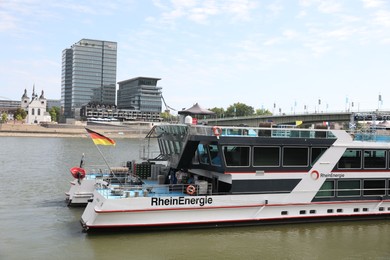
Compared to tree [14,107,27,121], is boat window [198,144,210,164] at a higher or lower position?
lower

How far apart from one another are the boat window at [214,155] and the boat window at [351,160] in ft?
16.7

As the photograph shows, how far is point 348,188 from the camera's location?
16.7 metres

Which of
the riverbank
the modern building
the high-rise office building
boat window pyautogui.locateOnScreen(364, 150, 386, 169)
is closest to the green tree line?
the riverbank

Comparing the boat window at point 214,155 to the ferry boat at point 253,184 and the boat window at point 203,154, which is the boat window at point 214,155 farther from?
the boat window at point 203,154

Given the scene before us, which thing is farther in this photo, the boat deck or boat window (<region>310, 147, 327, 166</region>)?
boat window (<region>310, 147, 327, 166</region>)

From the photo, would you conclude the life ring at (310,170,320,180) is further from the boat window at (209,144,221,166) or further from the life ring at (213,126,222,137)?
the life ring at (213,126,222,137)

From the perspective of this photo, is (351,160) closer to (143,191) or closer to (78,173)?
(143,191)

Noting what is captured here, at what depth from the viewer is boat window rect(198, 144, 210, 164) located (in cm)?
1594

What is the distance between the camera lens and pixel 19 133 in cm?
9575

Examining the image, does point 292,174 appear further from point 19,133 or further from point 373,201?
point 19,133

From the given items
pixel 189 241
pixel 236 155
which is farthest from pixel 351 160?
pixel 189 241

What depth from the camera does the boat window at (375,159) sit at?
16978 millimetres

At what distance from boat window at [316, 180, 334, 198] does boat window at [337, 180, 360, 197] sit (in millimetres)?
296

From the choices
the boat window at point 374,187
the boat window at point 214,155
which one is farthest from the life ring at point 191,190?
the boat window at point 374,187
